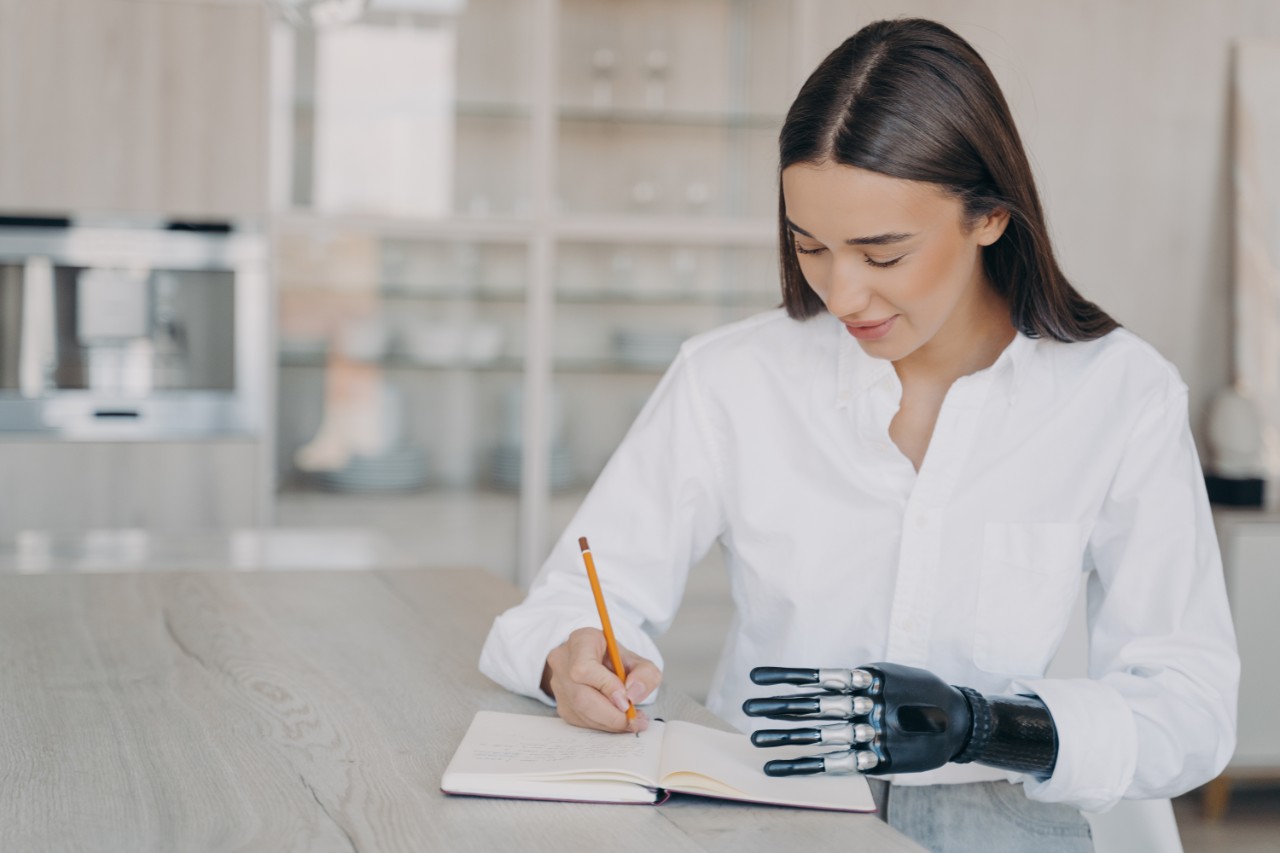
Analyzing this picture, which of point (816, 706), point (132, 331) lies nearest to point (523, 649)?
point (816, 706)

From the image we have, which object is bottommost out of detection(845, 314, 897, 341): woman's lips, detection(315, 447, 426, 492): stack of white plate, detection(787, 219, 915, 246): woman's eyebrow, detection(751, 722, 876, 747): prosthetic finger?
detection(315, 447, 426, 492): stack of white plate

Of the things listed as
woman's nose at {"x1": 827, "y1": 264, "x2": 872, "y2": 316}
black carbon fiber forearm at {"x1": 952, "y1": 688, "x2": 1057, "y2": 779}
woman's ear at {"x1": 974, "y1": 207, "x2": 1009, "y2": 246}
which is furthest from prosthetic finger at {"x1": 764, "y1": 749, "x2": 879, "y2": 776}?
woman's ear at {"x1": 974, "y1": 207, "x2": 1009, "y2": 246}

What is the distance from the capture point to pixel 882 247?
1211 millimetres

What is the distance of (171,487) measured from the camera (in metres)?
3.24

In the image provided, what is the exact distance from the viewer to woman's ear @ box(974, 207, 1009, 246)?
129 centimetres

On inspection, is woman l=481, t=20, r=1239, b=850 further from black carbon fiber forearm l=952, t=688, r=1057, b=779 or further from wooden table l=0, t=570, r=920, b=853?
wooden table l=0, t=570, r=920, b=853

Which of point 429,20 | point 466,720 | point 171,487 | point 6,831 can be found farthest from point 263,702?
point 429,20

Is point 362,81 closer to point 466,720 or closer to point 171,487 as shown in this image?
point 171,487

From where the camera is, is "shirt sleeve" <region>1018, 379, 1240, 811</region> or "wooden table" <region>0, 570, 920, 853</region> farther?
"shirt sleeve" <region>1018, 379, 1240, 811</region>

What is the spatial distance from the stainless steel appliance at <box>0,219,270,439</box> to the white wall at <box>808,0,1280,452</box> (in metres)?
2.06

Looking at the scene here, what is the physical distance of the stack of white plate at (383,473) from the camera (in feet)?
Answer: 11.7

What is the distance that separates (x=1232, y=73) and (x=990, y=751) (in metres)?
3.39

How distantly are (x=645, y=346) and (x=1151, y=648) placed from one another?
2649mm

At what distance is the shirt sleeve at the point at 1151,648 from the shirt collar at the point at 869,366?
0.13 meters
